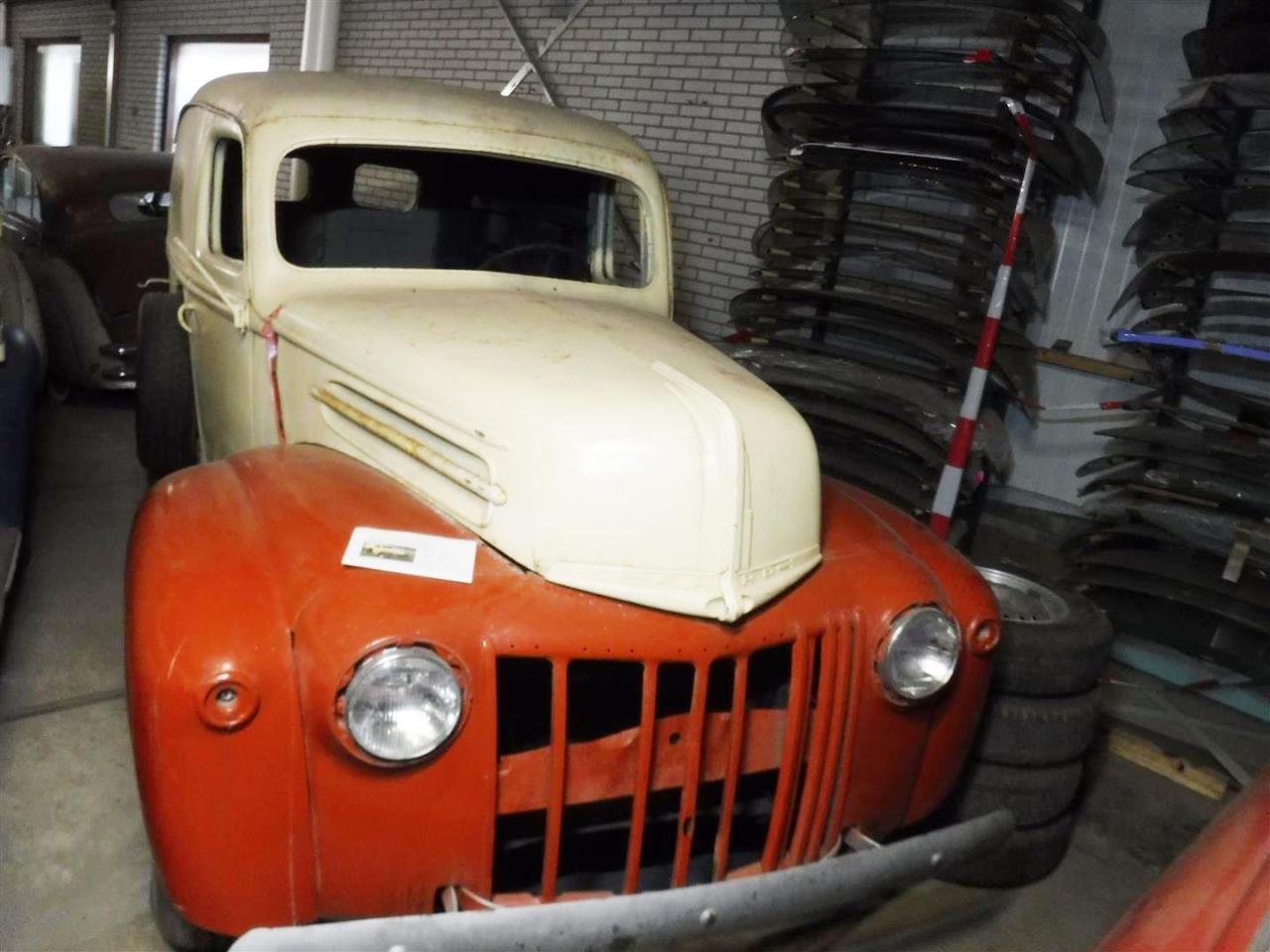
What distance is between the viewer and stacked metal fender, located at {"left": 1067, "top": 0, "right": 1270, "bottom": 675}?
12.3 feet

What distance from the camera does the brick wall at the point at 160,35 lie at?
10086 millimetres

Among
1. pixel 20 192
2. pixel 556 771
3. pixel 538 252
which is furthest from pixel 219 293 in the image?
pixel 20 192

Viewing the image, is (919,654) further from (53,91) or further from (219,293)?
(53,91)

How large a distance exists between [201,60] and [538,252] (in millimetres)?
10727

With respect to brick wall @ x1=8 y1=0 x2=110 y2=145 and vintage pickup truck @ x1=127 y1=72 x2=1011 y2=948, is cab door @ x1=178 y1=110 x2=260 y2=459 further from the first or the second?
brick wall @ x1=8 y1=0 x2=110 y2=145

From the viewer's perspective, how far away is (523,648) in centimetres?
166

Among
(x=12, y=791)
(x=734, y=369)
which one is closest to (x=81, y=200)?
(x=12, y=791)

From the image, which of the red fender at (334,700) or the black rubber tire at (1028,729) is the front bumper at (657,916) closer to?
the red fender at (334,700)

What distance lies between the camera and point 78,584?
12.1 ft

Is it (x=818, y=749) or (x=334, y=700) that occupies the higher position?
(x=334, y=700)

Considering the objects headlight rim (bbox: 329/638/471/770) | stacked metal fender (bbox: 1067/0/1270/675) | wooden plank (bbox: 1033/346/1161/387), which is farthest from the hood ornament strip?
wooden plank (bbox: 1033/346/1161/387)

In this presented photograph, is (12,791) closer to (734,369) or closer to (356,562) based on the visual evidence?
(356,562)

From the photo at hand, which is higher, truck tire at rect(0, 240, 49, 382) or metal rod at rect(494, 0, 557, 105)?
metal rod at rect(494, 0, 557, 105)

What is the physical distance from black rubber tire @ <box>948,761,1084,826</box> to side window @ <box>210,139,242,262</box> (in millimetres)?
2661
